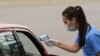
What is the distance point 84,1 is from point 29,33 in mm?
20484

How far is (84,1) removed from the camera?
82.6 ft

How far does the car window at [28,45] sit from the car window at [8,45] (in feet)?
0.37

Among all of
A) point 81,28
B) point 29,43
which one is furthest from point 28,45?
point 81,28

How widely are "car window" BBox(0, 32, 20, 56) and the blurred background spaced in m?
5.56

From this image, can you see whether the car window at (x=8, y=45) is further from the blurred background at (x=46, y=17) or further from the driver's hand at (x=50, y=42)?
the blurred background at (x=46, y=17)

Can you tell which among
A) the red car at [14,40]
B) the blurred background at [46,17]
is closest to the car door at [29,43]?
the red car at [14,40]

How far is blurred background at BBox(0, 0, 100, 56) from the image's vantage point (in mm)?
12914

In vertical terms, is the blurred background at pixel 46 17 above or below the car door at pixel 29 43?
above

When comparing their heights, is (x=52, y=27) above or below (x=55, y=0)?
below

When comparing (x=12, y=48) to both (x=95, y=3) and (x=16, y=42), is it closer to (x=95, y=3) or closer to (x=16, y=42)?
(x=16, y=42)

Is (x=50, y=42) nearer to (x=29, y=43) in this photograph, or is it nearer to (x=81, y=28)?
(x=29, y=43)

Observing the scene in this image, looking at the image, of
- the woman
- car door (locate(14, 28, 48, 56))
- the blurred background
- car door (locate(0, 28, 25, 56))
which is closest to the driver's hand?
car door (locate(14, 28, 48, 56))

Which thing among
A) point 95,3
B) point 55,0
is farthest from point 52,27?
point 55,0

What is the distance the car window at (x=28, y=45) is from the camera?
466 centimetres
